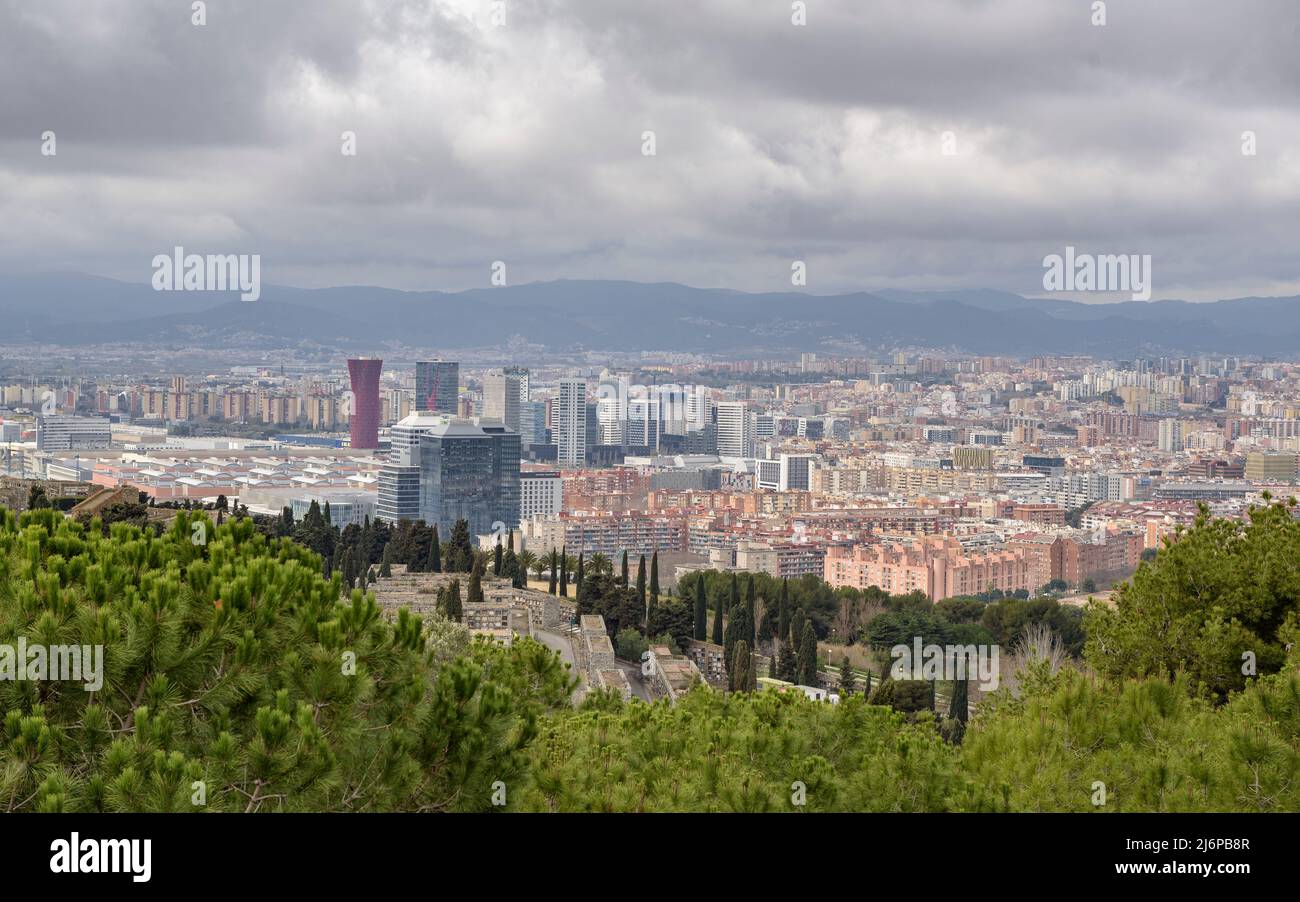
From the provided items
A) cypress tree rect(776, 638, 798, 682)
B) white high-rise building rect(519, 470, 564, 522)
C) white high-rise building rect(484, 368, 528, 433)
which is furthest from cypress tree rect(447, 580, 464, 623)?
white high-rise building rect(484, 368, 528, 433)

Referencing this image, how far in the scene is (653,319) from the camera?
10519cm

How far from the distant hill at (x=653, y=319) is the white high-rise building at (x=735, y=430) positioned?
19177mm

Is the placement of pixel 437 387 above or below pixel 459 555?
above

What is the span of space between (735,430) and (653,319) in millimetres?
28276

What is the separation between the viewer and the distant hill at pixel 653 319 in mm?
88000

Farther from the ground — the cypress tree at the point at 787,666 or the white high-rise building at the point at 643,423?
the white high-rise building at the point at 643,423

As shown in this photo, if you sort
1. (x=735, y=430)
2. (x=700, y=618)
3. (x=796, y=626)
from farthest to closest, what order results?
1. (x=735, y=430)
2. (x=796, y=626)
3. (x=700, y=618)

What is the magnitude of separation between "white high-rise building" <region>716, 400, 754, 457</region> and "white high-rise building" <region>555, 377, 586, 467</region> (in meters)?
8.54

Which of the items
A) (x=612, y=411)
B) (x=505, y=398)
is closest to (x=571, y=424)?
(x=505, y=398)

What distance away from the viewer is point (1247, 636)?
20.1 ft

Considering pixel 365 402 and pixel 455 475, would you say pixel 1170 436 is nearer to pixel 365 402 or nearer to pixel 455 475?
pixel 455 475

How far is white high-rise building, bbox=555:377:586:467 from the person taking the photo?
242 ft

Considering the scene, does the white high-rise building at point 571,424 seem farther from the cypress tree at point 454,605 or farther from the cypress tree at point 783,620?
the cypress tree at point 454,605

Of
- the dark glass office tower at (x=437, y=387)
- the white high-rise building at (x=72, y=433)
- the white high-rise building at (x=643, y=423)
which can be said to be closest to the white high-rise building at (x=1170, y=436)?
the white high-rise building at (x=643, y=423)
